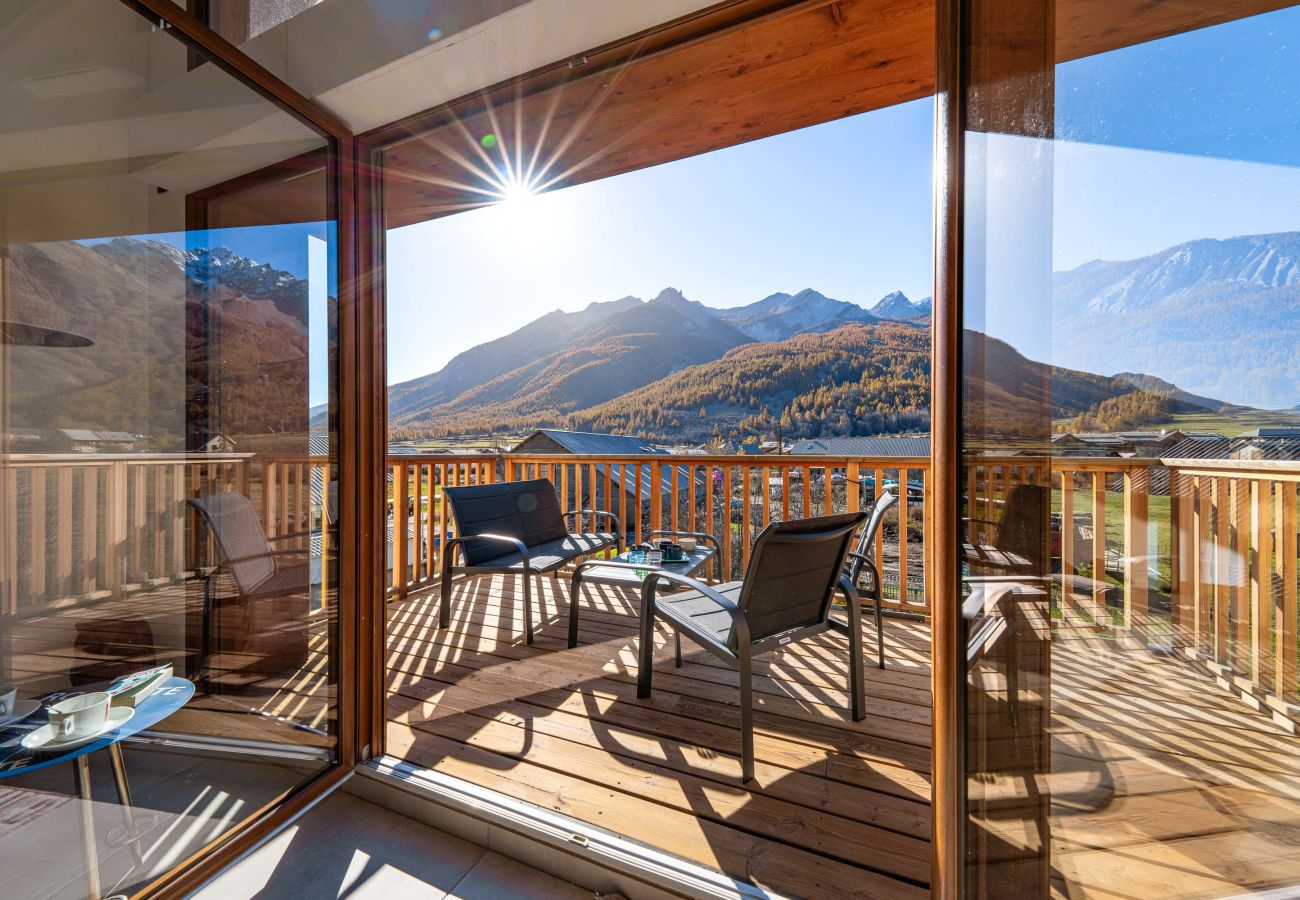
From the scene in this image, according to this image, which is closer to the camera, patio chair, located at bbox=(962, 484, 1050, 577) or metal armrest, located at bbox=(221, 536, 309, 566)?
patio chair, located at bbox=(962, 484, 1050, 577)

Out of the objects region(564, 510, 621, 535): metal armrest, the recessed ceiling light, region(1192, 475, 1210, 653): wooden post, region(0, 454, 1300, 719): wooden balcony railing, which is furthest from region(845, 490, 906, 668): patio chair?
the recessed ceiling light

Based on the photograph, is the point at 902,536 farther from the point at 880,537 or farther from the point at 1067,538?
the point at 1067,538

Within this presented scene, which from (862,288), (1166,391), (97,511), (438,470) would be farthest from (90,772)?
(862,288)

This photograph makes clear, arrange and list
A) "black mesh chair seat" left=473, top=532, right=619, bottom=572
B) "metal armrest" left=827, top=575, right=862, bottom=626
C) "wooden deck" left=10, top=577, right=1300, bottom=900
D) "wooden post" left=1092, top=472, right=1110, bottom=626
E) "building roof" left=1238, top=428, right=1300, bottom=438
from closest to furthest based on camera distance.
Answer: "building roof" left=1238, top=428, right=1300, bottom=438, "wooden deck" left=10, top=577, right=1300, bottom=900, "wooden post" left=1092, top=472, right=1110, bottom=626, "metal armrest" left=827, top=575, right=862, bottom=626, "black mesh chair seat" left=473, top=532, right=619, bottom=572

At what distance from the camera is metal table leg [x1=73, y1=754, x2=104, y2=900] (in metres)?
1.23

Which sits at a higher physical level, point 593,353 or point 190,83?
point 593,353

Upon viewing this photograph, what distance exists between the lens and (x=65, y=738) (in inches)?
46.7

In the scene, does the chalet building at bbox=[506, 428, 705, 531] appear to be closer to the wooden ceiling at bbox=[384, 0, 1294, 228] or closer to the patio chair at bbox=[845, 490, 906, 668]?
the patio chair at bbox=[845, 490, 906, 668]

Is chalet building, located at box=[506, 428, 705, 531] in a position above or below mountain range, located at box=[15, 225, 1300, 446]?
below

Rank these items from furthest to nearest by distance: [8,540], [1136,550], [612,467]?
[612,467] → [8,540] → [1136,550]

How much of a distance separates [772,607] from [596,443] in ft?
10.7

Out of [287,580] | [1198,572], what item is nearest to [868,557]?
[1198,572]

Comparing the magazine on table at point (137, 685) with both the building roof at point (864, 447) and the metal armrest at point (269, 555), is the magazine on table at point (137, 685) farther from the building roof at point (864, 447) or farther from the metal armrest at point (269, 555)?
the building roof at point (864, 447)

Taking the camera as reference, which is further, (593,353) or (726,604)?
(593,353)
